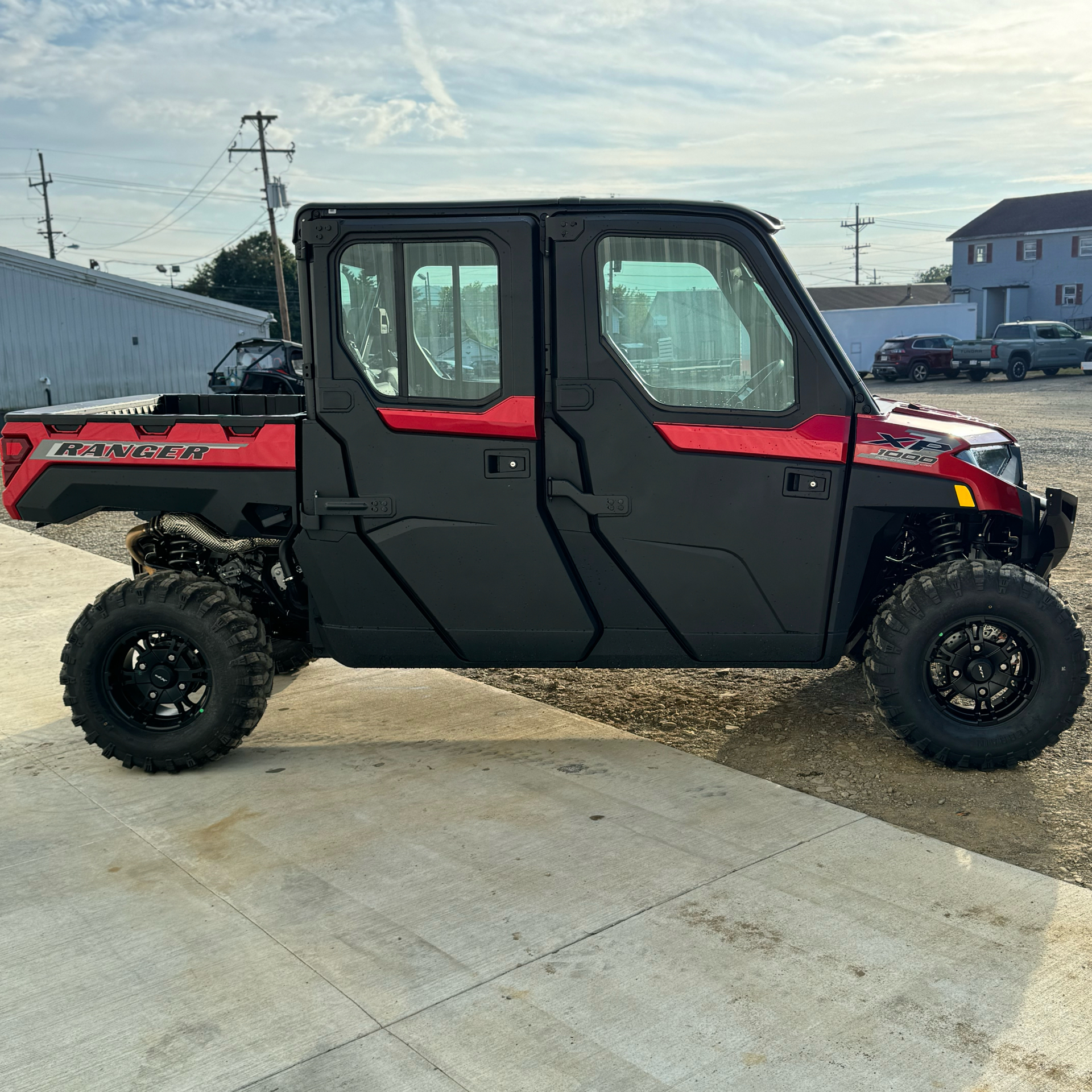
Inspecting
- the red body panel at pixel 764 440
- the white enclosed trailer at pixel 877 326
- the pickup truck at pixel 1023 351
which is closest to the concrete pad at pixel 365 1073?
the red body panel at pixel 764 440

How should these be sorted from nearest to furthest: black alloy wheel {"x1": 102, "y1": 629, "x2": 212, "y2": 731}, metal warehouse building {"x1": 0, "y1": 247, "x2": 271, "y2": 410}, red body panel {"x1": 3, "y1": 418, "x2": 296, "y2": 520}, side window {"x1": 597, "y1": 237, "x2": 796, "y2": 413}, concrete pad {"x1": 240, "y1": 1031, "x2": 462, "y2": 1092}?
concrete pad {"x1": 240, "y1": 1031, "x2": 462, "y2": 1092}, side window {"x1": 597, "y1": 237, "x2": 796, "y2": 413}, red body panel {"x1": 3, "y1": 418, "x2": 296, "y2": 520}, black alloy wheel {"x1": 102, "y1": 629, "x2": 212, "y2": 731}, metal warehouse building {"x1": 0, "y1": 247, "x2": 271, "y2": 410}

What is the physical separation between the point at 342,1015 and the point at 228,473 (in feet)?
8.28

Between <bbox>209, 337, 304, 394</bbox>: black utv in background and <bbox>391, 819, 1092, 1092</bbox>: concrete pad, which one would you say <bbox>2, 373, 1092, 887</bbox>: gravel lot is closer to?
<bbox>391, 819, 1092, 1092</bbox>: concrete pad

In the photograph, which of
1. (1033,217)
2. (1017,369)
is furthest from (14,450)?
(1033,217)

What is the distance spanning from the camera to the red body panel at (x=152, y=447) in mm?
4809

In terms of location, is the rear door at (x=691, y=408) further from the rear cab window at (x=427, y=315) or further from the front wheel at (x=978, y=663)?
the front wheel at (x=978, y=663)

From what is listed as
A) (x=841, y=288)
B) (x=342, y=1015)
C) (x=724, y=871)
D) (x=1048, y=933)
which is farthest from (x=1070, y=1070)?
(x=841, y=288)

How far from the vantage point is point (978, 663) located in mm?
4695

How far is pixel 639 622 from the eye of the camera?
477cm

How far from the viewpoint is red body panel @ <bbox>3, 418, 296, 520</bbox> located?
4.81 metres

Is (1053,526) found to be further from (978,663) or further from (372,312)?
(372,312)

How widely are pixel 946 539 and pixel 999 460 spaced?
1.33ft

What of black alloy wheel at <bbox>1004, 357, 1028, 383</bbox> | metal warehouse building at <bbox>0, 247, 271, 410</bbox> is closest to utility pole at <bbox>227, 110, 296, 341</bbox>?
metal warehouse building at <bbox>0, 247, 271, 410</bbox>

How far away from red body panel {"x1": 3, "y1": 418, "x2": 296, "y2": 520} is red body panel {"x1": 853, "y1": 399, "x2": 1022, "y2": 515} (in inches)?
95.1
